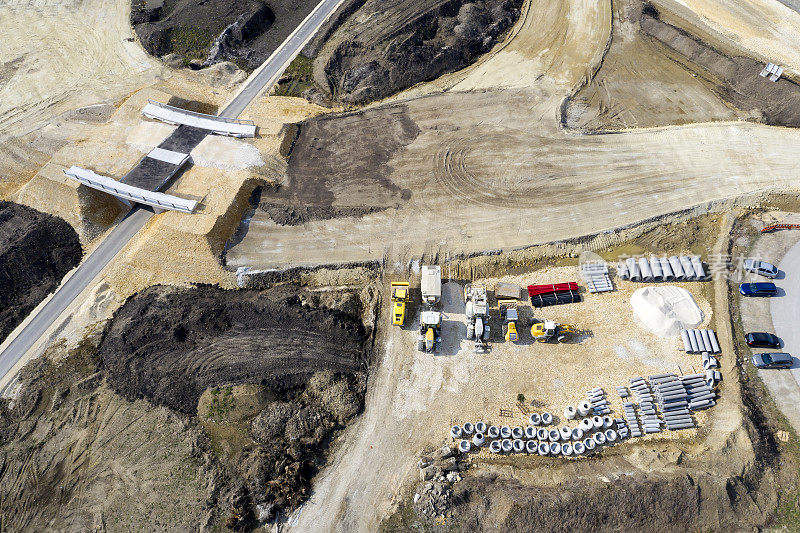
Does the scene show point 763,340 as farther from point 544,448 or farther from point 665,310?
point 544,448

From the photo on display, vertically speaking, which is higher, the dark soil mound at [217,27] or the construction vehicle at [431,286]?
the dark soil mound at [217,27]

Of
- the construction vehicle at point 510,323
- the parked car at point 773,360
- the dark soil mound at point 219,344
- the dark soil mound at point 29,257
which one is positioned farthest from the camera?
the dark soil mound at point 29,257

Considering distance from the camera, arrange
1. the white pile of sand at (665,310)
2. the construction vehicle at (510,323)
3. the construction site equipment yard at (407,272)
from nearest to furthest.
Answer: the construction site equipment yard at (407,272)
the construction vehicle at (510,323)
the white pile of sand at (665,310)

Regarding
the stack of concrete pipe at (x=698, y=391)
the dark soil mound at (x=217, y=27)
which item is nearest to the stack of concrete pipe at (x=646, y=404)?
the stack of concrete pipe at (x=698, y=391)

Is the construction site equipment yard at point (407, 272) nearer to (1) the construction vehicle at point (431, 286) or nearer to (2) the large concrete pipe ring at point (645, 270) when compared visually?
(1) the construction vehicle at point (431, 286)

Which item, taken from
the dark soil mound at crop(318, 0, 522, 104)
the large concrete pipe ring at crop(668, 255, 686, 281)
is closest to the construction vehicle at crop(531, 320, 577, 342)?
the large concrete pipe ring at crop(668, 255, 686, 281)

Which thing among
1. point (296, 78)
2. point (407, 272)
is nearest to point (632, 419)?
point (407, 272)
